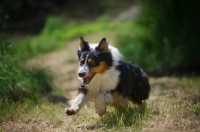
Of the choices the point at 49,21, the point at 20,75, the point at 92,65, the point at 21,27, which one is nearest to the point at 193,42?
the point at 20,75

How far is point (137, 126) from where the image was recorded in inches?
193

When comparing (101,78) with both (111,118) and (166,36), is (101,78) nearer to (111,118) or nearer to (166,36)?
(111,118)

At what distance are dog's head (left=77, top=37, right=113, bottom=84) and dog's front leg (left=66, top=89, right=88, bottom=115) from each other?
194 mm

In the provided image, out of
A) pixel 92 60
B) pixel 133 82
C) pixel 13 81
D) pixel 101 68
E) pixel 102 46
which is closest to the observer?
pixel 92 60

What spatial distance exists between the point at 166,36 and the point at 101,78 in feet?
20.1

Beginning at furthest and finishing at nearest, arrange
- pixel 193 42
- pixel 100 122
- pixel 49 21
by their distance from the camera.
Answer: pixel 49 21 < pixel 193 42 < pixel 100 122

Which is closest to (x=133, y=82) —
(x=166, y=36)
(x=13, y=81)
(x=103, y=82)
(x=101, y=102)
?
(x=103, y=82)

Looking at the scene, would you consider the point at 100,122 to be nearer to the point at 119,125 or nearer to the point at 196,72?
the point at 119,125

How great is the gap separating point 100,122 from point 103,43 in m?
1.19

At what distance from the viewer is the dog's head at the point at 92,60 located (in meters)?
5.42

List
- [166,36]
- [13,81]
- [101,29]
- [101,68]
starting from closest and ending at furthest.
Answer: [101,68], [13,81], [166,36], [101,29]

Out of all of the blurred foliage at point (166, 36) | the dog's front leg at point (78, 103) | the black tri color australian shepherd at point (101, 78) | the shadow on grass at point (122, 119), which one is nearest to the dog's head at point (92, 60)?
the black tri color australian shepherd at point (101, 78)

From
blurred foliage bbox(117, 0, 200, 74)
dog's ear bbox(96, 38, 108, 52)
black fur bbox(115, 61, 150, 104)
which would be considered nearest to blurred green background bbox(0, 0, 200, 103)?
blurred foliage bbox(117, 0, 200, 74)

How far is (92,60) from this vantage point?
217 inches
